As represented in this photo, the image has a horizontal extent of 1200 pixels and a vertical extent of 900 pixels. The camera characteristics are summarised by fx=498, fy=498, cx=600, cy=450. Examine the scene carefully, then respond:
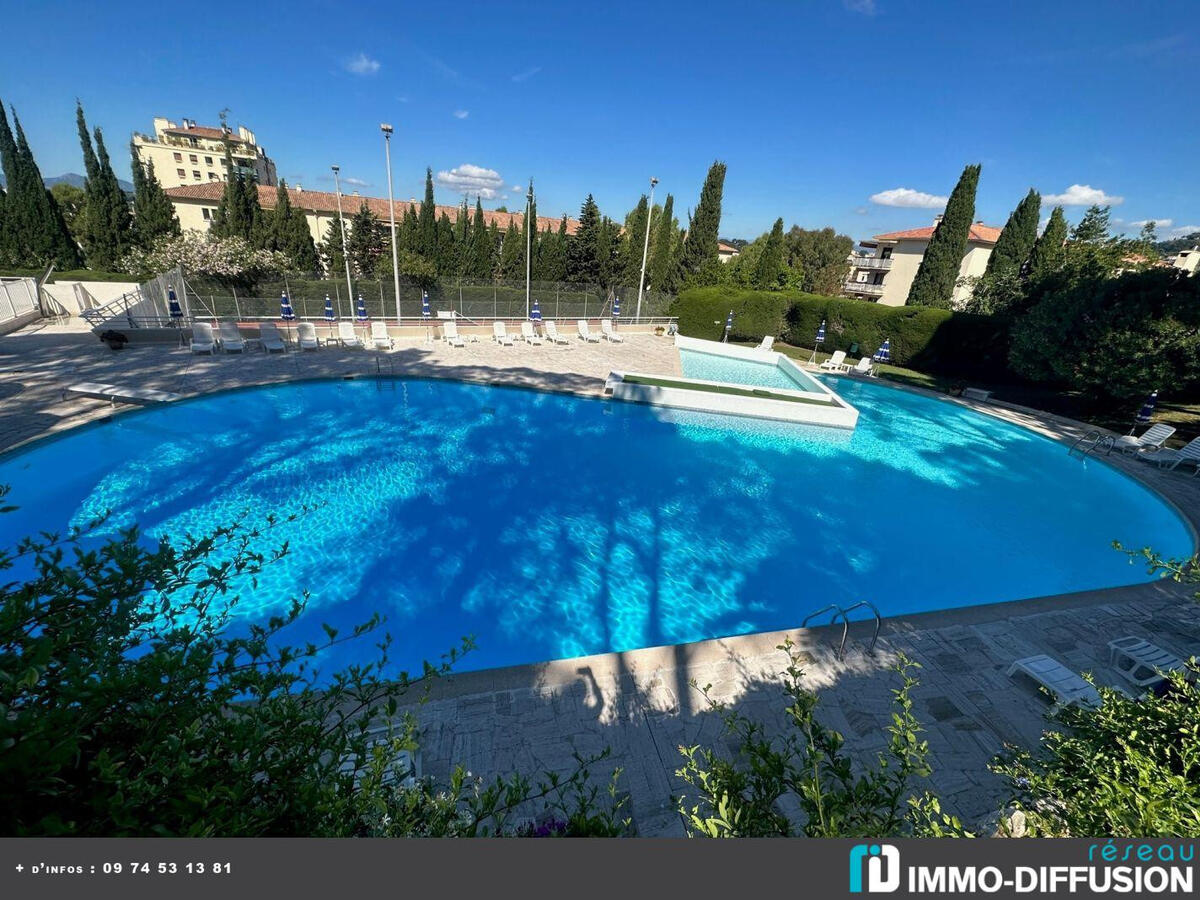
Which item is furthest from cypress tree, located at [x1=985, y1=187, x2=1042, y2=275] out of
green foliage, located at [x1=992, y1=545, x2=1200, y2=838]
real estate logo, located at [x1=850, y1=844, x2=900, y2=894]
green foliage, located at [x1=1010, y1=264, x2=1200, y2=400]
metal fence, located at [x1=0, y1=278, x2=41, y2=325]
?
metal fence, located at [x1=0, y1=278, x2=41, y2=325]

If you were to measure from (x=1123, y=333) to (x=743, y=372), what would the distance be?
12.1 m

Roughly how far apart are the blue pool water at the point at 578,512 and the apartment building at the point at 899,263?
37.6 m

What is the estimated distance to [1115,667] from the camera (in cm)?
582

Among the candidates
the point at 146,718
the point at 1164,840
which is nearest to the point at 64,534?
the point at 146,718

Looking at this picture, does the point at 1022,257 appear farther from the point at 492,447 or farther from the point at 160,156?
the point at 160,156

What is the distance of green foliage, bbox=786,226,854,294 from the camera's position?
153 feet

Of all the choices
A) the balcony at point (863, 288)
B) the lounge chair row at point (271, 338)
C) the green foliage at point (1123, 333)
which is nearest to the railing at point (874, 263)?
the balcony at point (863, 288)

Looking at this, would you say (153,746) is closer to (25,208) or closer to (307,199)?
(25,208)

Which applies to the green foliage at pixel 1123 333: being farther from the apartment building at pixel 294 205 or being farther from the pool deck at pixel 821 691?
the apartment building at pixel 294 205

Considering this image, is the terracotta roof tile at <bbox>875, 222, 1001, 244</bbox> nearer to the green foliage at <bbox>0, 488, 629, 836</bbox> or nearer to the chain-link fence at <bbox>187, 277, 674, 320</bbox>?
the chain-link fence at <bbox>187, 277, 674, 320</bbox>

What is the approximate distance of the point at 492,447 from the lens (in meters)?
12.7

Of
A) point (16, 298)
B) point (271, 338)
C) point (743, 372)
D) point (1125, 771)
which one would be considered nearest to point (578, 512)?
point (1125, 771)

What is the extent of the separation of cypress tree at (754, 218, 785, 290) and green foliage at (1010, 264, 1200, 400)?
23337 mm

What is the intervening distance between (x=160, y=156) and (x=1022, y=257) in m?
98.3
